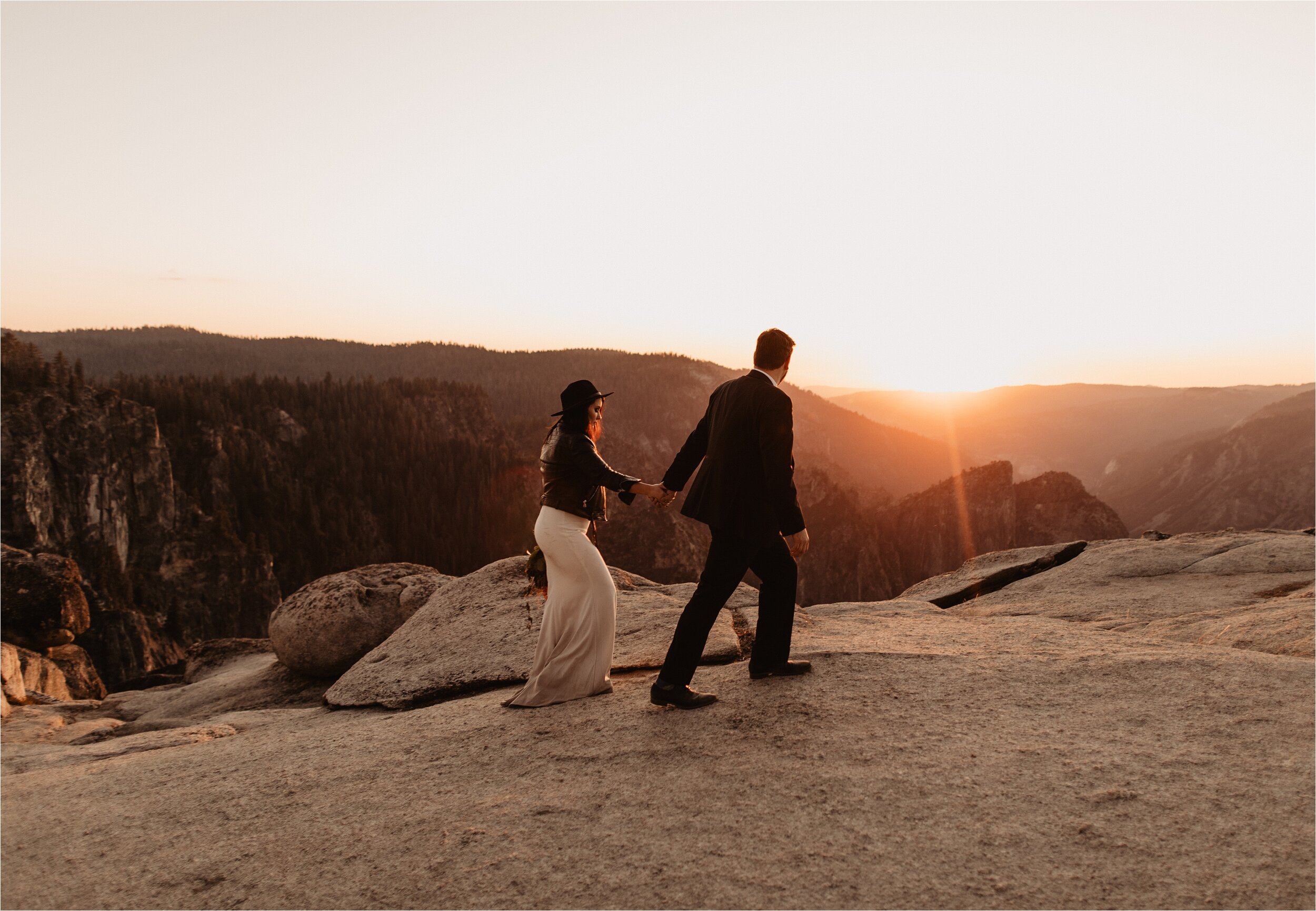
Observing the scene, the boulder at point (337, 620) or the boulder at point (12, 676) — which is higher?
the boulder at point (337, 620)

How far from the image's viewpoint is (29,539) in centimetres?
6819

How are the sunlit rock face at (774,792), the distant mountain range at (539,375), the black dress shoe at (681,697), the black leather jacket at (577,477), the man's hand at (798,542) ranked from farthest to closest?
the distant mountain range at (539,375) < the black leather jacket at (577,477) < the black dress shoe at (681,697) < the man's hand at (798,542) < the sunlit rock face at (774,792)

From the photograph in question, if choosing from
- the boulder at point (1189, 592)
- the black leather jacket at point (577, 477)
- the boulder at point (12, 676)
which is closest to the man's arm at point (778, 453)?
the black leather jacket at point (577, 477)

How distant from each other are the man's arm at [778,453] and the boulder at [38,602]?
16018 mm

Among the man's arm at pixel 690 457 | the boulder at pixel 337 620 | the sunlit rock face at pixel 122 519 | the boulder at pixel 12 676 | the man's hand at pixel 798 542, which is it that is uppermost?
the man's arm at pixel 690 457

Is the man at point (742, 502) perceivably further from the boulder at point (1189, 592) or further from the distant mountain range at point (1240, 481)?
the distant mountain range at point (1240, 481)

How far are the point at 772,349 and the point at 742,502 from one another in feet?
3.47

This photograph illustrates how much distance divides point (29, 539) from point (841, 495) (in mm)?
75405

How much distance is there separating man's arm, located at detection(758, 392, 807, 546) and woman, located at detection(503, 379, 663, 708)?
875 millimetres

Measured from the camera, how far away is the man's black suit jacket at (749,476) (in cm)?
522

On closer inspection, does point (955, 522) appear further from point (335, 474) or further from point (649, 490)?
point (335, 474)

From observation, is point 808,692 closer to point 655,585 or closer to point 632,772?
point 632,772

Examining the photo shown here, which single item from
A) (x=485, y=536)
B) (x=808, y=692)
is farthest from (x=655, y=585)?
(x=485, y=536)

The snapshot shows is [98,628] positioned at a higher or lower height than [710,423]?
lower
